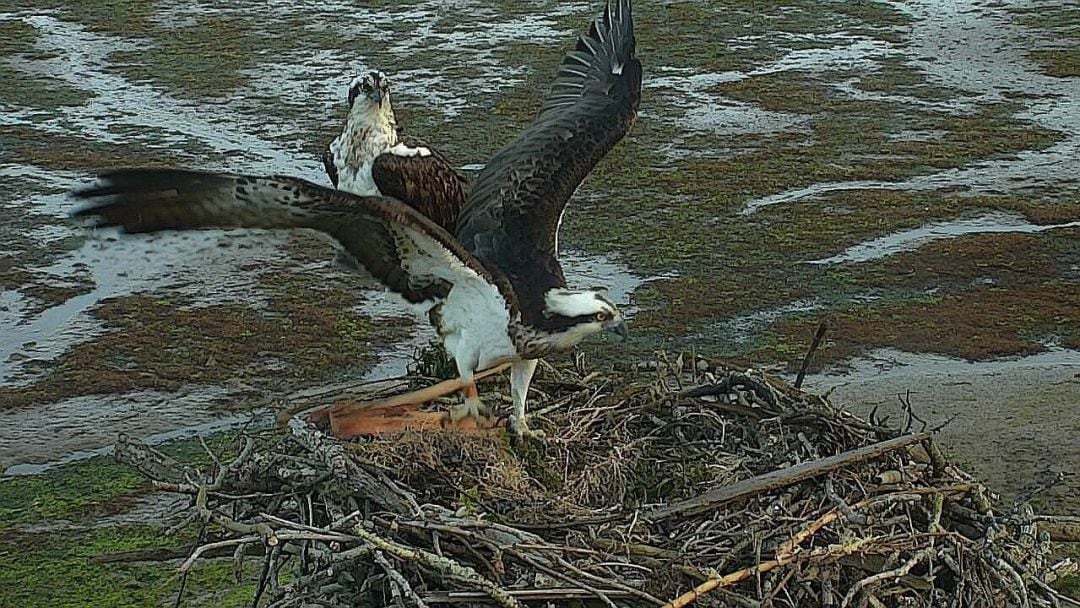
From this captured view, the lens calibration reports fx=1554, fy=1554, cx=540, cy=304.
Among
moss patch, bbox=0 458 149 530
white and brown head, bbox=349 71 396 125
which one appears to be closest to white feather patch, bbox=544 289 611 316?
white and brown head, bbox=349 71 396 125

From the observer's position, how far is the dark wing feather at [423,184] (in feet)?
23.3

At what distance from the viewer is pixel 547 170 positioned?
5938 millimetres

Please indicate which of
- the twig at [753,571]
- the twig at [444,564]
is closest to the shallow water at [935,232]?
the twig at [753,571]

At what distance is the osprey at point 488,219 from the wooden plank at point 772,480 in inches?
32.9

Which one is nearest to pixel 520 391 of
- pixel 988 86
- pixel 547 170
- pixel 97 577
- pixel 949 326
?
pixel 547 170

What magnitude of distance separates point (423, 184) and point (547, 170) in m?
1.29

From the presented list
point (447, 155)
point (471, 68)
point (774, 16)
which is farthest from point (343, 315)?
point (774, 16)

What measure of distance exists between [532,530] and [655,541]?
37 cm

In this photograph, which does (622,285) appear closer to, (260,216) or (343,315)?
(343,315)

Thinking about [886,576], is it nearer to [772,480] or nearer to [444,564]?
[772,480]

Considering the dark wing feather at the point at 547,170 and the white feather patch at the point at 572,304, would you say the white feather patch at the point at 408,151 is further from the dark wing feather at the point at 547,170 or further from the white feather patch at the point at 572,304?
the white feather patch at the point at 572,304

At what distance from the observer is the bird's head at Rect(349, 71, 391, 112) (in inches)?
290

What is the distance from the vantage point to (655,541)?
4570mm

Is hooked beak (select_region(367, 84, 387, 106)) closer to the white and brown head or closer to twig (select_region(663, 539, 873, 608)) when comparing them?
the white and brown head
